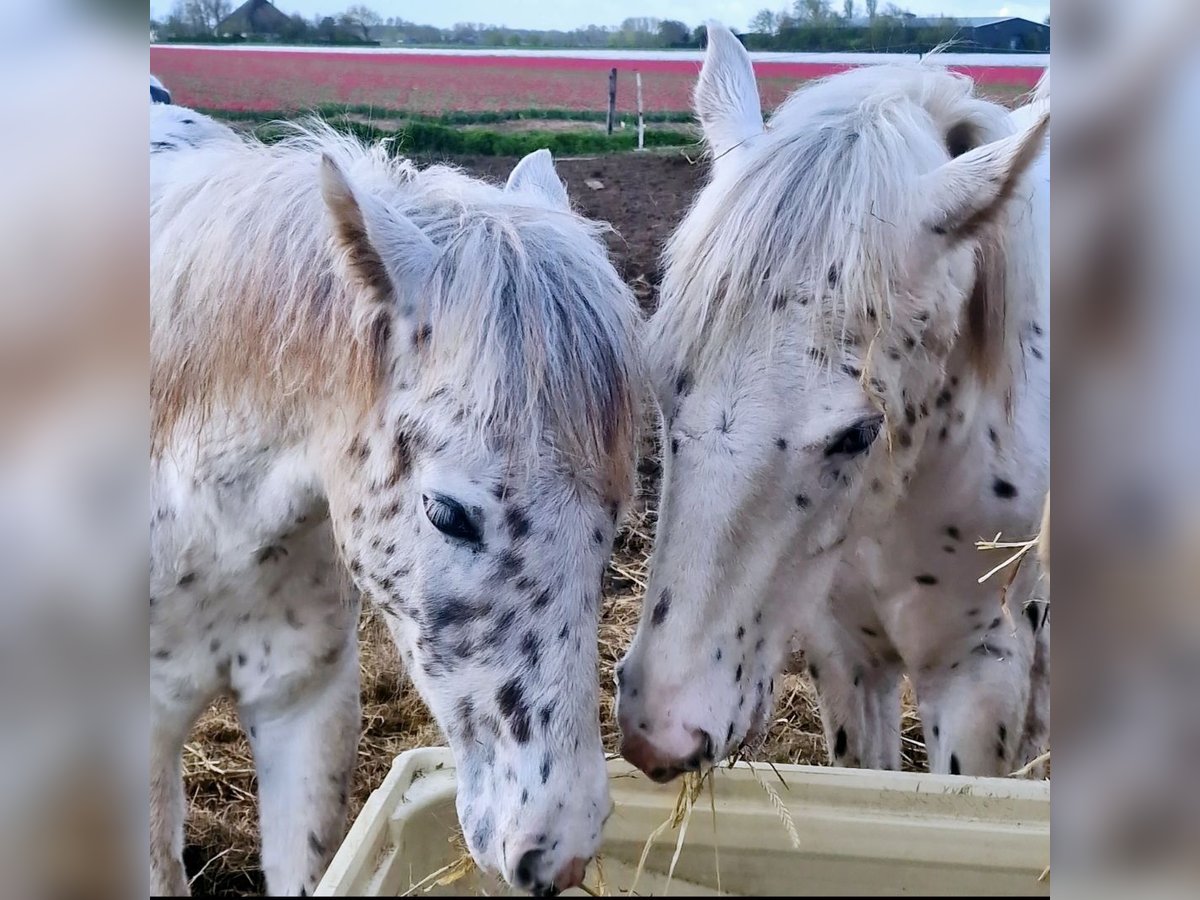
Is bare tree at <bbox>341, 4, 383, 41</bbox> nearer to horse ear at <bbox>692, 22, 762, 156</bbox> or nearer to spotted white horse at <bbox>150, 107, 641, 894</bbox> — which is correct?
spotted white horse at <bbox>150, 107, 641, 894</bbox>

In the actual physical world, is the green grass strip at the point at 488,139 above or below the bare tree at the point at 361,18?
below

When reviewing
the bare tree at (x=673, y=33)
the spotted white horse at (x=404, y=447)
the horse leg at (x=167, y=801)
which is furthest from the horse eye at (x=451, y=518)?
the bare tree at (x=673, y=33)

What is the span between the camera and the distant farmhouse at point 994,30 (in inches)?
46.1

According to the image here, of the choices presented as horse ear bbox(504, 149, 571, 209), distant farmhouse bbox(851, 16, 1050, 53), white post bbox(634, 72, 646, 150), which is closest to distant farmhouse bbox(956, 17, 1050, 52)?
distant farmhouse bbox(851, 16, 1050, 53)

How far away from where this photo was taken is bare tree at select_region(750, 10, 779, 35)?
1214mm

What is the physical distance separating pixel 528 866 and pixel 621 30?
0.91 m

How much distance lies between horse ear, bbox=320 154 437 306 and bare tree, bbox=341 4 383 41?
340 millimetres

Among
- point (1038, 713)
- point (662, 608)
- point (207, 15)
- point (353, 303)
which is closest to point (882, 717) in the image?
point (1038, 713)

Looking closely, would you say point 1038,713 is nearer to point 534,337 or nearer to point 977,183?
point 977,183

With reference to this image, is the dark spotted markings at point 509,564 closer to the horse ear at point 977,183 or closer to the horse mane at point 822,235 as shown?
the horse mane at point 822,235

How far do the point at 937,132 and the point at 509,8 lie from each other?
0.50 m

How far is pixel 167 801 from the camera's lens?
1271mm
